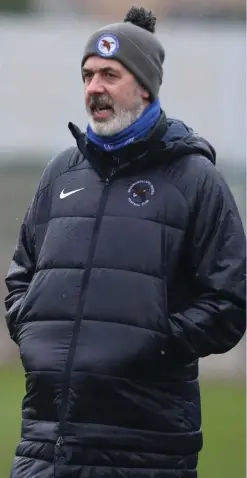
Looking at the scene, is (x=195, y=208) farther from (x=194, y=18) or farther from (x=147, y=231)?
(x=194, y=18)

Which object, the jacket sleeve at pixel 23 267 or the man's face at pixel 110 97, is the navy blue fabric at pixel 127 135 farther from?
the jacket sleeve at pixel 23 267

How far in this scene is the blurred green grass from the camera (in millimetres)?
8273

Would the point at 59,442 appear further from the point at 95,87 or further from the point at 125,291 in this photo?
the point at 95,87

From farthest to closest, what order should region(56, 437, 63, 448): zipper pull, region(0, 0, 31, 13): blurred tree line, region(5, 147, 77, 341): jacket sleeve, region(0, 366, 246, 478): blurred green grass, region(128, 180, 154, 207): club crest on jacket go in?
region(0, 0, 31, 13): blurred tree line < region(0, 366, 246, 478): blurred green grass < region(5, 147, 77, 341): jacket sleeve < region(128, 180, 154, 207): club crest on jacket < region(56, 437, 63, 448): zipper pull

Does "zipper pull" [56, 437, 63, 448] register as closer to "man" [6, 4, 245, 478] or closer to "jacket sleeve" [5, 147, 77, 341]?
"man" [6, 4, 245, 478]

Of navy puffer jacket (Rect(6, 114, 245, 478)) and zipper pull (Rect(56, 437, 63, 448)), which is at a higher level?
navy puffer jacket (Rect(6, 114, 245, 478))

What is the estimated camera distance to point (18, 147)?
46.2 ft

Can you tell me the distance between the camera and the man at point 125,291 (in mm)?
2869

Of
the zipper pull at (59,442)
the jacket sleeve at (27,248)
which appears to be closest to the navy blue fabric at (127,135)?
the jacket sleeve at (27,248)

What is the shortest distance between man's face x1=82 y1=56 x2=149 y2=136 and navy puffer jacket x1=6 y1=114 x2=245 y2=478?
0.06m

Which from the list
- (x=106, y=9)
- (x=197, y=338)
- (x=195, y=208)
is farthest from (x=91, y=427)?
(x=106, y=9)

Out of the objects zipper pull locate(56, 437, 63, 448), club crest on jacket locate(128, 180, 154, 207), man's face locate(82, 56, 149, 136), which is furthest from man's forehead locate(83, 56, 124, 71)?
zipper pull locate(56, 437, 63, 448)

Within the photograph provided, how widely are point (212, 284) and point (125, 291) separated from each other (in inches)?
7.3

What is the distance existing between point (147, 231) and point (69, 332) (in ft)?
0.87
